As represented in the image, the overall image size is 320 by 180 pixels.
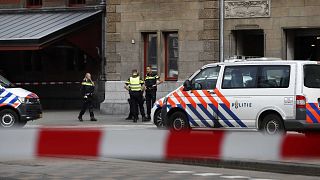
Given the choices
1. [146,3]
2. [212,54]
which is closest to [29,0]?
[146,3]

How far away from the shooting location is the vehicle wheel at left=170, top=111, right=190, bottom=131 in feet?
55.4

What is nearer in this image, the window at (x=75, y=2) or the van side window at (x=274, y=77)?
the van side window at (x=274, y=77)

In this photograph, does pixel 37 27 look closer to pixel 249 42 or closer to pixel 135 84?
pixel 135 84

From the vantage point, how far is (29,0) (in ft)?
101

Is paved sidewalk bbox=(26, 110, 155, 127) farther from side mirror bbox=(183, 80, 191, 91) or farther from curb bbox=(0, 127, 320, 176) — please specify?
curb bbox=(0, 127, 320, 176)

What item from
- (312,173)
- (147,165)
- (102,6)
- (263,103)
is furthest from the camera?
(102,6)

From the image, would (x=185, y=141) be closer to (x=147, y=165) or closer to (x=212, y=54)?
(x=147, y=165)

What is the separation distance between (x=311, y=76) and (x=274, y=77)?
0.81m

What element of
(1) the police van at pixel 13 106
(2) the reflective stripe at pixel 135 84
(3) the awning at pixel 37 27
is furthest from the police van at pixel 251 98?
(3) the awning at pixel 37 27

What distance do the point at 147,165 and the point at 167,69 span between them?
1460 cm

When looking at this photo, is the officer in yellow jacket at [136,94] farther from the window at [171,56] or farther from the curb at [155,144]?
the curb at [155,144]

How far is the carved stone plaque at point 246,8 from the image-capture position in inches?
939

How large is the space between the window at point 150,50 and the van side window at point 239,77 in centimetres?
1007

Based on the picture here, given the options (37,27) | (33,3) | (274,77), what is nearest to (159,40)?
(37,27)
